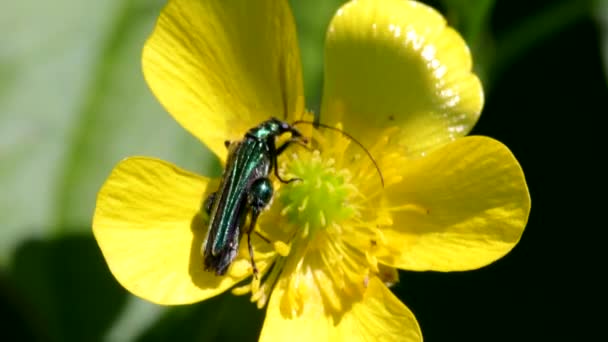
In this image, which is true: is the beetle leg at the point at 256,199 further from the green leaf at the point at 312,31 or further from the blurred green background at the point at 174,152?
the green leaf at the point at 312,31

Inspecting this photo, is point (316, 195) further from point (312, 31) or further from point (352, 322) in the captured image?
point (312, 31)

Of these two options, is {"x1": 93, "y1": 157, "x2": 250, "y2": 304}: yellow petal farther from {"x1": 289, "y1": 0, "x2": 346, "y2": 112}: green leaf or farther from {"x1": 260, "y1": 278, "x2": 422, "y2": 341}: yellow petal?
{"x1": 289, "y1": 0, "x2": 346, "y2": 112}: green leaf

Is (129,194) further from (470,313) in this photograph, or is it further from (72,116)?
(470,313)

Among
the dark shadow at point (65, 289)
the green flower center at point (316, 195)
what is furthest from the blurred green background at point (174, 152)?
the green flower center at point (316, 195)

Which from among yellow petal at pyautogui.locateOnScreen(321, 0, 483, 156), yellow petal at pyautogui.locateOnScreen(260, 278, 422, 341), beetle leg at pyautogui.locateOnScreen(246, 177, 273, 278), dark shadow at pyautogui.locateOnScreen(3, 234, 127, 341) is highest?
yellow petal at pyautogui.locateOnScreen(321, 0, 483, 156)

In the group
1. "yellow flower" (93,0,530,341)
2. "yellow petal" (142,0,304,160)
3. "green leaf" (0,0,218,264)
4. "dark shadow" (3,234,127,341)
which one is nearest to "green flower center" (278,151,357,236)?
"yellow flower" (93,0,530,341)

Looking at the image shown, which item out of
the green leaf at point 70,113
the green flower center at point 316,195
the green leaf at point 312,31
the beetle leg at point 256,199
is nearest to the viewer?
the beetle leg at point 256,199
